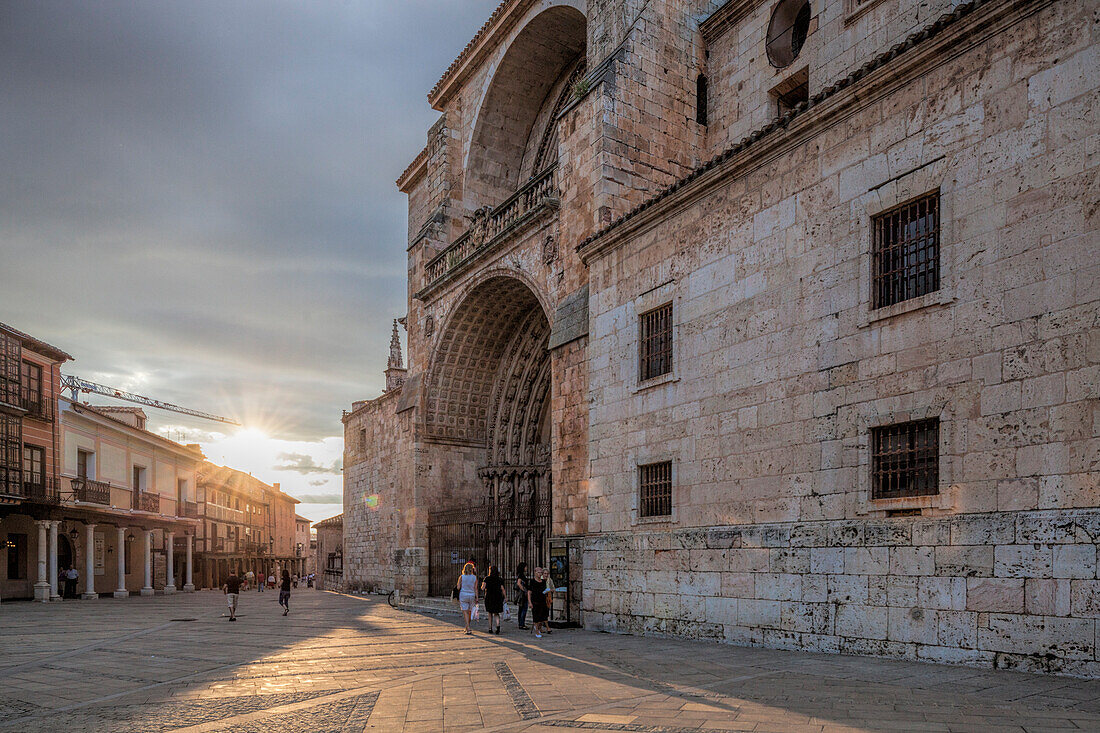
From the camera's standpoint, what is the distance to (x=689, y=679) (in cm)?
824

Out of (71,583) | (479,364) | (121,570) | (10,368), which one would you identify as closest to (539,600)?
(479,364)

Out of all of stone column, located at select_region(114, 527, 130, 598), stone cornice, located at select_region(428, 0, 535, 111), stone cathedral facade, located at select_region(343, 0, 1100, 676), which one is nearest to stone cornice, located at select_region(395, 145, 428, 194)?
stone cornice, located at select_region(428, 0, 535, 111)

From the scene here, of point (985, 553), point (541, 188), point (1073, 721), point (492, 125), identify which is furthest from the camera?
point (492, 125)

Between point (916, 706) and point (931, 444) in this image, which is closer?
point (916, 706)

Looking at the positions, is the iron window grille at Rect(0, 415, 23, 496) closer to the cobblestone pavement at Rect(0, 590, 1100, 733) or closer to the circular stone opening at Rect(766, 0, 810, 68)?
the cobblestone pavement at Rect(0, 590, 1100, 733)

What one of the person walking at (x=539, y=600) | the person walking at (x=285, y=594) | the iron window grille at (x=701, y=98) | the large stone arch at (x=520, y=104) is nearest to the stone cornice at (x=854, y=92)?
the iron window grille at (x=701, y=98)

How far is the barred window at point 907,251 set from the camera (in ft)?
30.1

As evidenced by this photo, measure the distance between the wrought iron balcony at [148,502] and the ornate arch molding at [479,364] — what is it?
741 inches

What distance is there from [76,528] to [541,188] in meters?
23.6

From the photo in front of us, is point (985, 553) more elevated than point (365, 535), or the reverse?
point (985, 553)

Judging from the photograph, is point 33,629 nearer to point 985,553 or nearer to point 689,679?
point 689,679

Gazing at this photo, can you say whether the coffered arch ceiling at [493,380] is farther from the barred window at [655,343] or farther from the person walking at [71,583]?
the person walking at [71,583]

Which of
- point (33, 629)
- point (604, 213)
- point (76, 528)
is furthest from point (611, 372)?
point (76, 528)

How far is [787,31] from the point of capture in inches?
626
